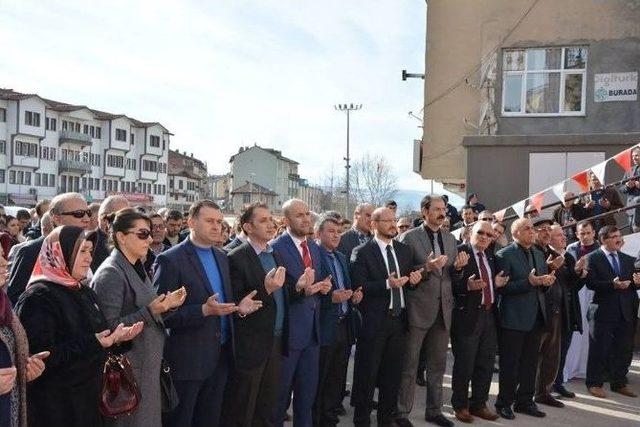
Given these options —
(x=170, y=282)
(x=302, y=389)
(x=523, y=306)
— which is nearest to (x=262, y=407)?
(x=302, y=389)

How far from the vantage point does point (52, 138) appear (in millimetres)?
73312

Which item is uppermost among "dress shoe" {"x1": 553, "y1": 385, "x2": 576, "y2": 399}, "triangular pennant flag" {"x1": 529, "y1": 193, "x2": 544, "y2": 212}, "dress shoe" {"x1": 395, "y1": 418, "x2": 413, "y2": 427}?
"triangular pennant flag" {"x1": 529, "y1": 193, "x2": 544, "y2": 212}

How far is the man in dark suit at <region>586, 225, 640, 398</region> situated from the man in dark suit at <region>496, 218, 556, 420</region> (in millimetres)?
1468

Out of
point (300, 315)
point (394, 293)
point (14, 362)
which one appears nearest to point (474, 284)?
point (394, 293)

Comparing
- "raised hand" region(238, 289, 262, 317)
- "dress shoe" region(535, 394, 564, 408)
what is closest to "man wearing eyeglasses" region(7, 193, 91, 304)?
"raised hand" region(238, 289, 262, 317)

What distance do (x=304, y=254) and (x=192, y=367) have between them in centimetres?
173

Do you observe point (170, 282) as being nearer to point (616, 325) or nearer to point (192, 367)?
point (192, 367)

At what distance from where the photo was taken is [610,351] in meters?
8.73

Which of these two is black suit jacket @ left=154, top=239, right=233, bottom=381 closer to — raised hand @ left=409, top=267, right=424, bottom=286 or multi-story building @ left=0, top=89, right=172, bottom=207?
raised hand @ left=409, top=267, right=424, bottom=286

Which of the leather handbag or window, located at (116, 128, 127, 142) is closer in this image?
the leather handbag

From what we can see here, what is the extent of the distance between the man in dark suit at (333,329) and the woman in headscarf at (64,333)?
2730 millimetres

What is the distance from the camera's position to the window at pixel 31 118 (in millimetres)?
68125

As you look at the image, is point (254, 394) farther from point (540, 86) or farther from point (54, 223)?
point (540, 86)

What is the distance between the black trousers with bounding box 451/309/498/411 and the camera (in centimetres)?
695
